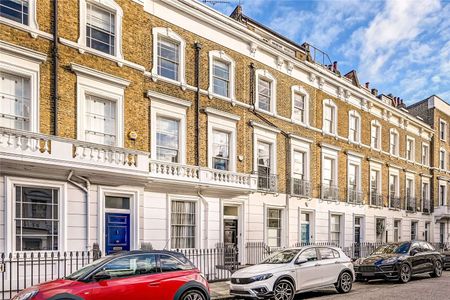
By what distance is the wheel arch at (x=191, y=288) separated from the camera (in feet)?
31.1

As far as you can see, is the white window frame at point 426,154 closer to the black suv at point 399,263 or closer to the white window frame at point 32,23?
the black suv at point 399,263

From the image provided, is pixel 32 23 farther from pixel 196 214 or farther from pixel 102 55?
pixel 196 214

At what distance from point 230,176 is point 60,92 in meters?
7.64

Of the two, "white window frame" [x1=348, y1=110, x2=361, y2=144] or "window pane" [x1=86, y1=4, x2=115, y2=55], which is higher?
"window pane" [x1=86, y1=4, x2=115, y2=55]

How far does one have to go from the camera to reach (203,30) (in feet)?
61.3

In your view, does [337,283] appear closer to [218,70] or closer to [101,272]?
[101,272]

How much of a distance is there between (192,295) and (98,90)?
25.6 ft

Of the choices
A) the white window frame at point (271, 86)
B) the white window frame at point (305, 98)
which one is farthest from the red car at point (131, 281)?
the white window frame at point (305, 98)

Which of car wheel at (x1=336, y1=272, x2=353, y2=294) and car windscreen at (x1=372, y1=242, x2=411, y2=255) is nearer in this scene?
car wheel at (x1=336, y1=272, x2=353, y2=294)

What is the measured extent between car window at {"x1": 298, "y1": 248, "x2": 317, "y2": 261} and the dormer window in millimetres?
9431

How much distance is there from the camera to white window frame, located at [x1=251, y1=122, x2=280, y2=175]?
807 inches

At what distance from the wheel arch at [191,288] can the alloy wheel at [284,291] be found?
2488 millimetres

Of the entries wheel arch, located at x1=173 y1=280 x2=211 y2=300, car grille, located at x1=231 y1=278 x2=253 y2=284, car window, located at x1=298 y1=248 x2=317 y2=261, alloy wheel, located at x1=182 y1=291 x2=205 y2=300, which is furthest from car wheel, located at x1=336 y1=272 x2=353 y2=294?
alloy wheel, located at x1=182 y1=291 x2=205 y2=300

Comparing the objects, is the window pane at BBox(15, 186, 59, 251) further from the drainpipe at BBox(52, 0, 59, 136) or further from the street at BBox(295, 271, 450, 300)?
the street at BBox(295, 271, 450, 300)
